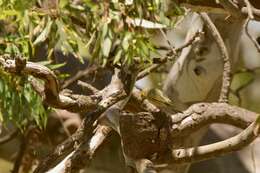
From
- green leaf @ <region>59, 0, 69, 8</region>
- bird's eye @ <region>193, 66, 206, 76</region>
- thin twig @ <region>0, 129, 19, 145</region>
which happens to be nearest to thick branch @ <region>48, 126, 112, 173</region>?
green leaf @ <region>59, 0, 69, 8</region>

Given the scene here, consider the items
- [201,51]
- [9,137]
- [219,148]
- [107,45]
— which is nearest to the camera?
[107,45]

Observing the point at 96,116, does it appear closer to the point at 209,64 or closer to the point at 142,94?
the point at 142,94

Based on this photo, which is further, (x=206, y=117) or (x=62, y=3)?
(x=206, y=117)

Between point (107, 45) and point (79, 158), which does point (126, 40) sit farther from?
point (79, 158)

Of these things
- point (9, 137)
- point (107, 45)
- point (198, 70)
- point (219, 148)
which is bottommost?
point (9, 137)

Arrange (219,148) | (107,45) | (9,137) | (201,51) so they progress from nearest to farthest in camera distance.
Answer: (107,45)
(219,148)
(201,51)
(9,137)

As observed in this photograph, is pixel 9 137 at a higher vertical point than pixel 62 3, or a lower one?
lower

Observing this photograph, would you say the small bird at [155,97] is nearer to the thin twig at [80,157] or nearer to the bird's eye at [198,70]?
the thin twig at [80,157]

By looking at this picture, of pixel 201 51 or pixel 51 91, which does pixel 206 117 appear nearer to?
pixel 51 91

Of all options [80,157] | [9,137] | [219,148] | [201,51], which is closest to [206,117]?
[219,148]

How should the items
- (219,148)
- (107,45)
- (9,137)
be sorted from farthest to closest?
(9,137), (219,148), (107,45)

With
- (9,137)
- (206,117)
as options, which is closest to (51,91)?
(206,117)

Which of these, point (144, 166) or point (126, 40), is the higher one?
point (126, 40)

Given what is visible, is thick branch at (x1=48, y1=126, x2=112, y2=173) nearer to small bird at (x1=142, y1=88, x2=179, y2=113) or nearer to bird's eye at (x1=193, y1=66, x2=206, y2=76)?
small bird at (x1=142, y1=88, x2=179, y2=113)
